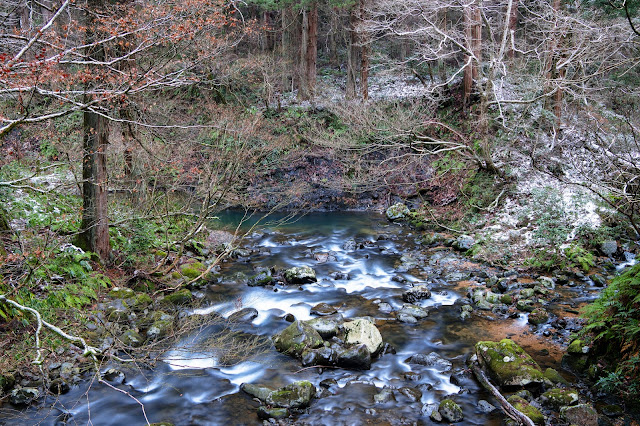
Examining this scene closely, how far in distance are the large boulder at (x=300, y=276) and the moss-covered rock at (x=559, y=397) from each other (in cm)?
577

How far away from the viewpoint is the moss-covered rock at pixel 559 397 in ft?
17.1

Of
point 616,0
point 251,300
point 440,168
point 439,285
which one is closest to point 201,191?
point 251,300

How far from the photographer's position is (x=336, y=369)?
653cm

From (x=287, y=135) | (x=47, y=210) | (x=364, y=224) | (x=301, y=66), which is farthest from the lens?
(x=301, y=66)

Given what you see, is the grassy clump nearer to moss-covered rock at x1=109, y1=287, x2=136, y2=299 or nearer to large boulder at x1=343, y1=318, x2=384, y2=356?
large boulder at x1=343, y1=318, x2=384, y2=356

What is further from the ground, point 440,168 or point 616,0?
point 616,0

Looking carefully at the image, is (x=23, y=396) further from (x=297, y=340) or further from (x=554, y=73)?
(x=554, y=73)

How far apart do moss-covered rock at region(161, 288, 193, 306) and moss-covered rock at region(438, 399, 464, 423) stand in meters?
5.45

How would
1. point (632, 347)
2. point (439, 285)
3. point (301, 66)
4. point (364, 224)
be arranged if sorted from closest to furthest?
point (632, 347) → point (439, 285) → point (364, 224) → point (301, 66)

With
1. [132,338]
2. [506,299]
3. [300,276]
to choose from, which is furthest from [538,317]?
[132,338]

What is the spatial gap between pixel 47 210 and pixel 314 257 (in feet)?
21.9

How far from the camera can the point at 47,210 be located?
345 inches

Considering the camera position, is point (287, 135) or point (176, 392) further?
point (287, 135)

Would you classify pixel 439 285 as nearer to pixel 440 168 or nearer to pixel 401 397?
pixel 401 397
